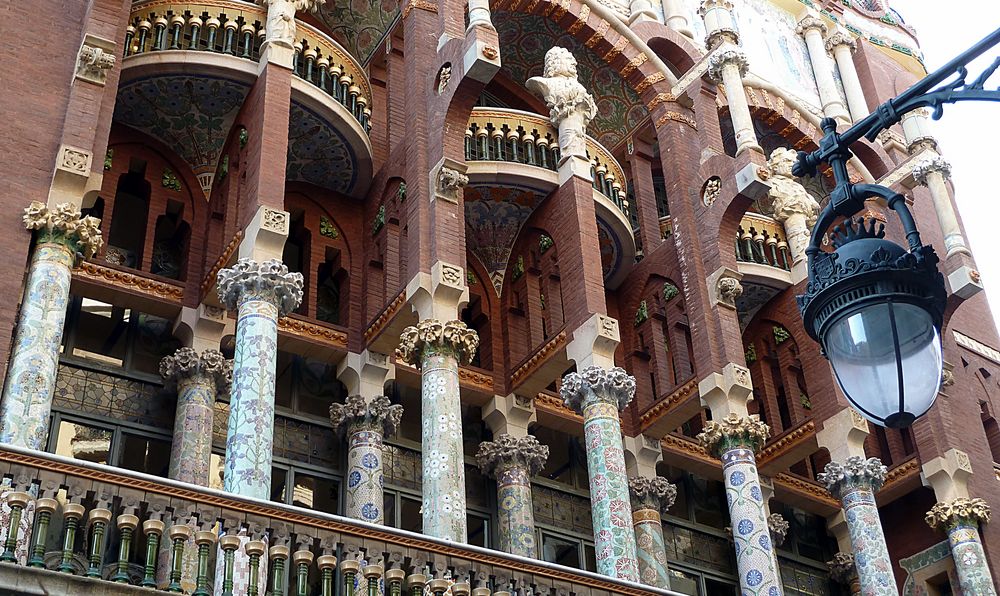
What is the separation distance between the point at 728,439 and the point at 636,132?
21.9ft

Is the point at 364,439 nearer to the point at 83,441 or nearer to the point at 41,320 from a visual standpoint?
the point at 83,441

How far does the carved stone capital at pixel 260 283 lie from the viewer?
41.6 feet

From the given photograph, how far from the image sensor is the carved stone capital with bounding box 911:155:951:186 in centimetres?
2134

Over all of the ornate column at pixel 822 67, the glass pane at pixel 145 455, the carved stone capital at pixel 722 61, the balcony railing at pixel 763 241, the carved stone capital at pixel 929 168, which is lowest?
the glass pane at pixel 145 455

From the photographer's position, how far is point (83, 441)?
14.1m

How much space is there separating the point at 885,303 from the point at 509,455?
11.8 metres

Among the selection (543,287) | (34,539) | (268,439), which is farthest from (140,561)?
(543,287)

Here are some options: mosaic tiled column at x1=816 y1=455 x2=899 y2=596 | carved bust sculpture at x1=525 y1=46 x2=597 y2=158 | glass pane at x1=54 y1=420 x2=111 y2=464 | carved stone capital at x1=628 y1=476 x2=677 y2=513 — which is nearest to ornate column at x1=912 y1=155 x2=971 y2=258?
mosaic tiled column at x1=816 y1=455 x2=899 y2=596

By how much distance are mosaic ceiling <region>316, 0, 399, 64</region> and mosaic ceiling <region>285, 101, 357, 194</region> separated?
8.83 ft

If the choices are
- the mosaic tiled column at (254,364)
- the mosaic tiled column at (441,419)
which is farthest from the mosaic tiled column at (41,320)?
the mosaic tiled column at (441,419)

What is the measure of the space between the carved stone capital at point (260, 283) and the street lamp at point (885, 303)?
8319 millimetres

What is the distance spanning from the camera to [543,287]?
58.1ft

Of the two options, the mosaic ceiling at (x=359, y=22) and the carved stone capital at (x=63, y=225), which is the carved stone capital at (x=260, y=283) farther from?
the mosaic ceiling at (x=359, y=22)

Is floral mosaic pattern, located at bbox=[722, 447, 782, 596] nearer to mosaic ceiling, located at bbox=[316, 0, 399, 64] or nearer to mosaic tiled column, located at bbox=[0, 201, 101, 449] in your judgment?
mosaic tiled column, located at bbox=[0, 201, 101, 449]
